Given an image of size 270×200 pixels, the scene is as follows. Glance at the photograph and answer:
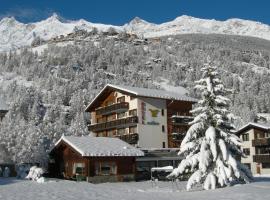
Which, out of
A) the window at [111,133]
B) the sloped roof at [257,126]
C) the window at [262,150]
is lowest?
the window at [262,150]

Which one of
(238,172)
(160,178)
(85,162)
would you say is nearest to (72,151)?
(85,162)

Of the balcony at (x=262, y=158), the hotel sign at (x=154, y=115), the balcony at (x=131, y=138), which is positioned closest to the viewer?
the balcony at (x=131, y=138)

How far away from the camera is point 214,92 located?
1566 inches

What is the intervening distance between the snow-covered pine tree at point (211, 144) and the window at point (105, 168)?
1502 centimetres

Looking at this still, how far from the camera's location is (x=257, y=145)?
7444 cm

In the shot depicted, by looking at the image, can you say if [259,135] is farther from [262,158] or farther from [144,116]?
[144,116]

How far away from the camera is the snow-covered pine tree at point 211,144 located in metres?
36.5

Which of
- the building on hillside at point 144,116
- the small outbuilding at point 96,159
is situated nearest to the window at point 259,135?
the building on hillside at point 144,116

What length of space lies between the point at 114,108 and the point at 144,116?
526 cm

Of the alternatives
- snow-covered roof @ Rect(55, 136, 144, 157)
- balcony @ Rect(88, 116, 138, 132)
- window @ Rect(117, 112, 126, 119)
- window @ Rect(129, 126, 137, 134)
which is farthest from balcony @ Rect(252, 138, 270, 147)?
snow-covered roof @ Rect(55, 136, 144, 157)

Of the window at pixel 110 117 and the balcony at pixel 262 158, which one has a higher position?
the window at pixel 110 117

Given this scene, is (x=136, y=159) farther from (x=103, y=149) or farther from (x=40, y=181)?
(x=40, y=181)

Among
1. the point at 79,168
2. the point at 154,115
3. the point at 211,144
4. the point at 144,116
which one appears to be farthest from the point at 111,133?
the point at 211,144

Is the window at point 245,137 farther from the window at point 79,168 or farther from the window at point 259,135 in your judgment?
the window at point 79,168
